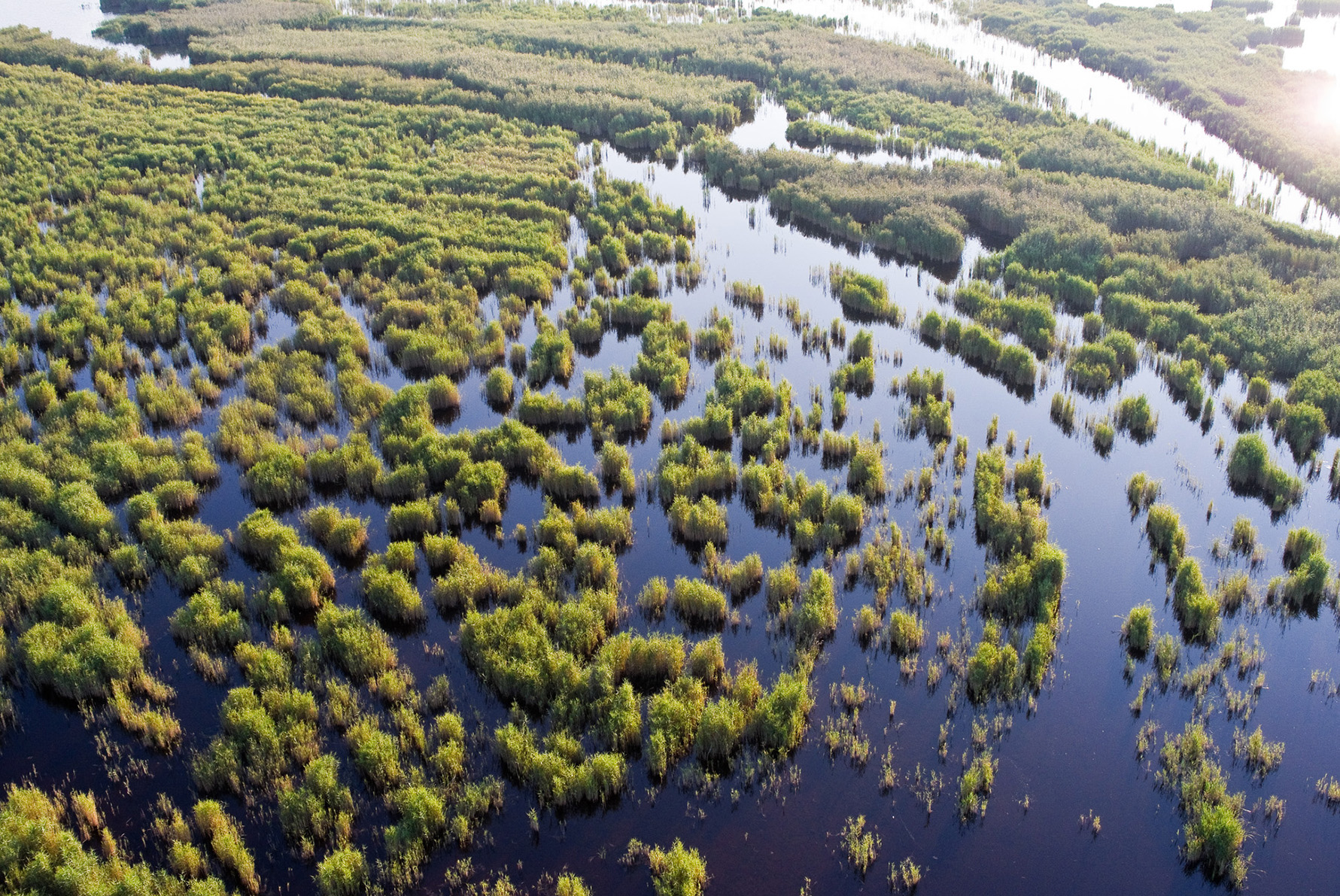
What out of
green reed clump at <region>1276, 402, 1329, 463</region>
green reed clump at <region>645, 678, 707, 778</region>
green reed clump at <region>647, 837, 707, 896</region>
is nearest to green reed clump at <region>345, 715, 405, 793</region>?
green reed clump at <region>645, 678, 707, 778</region>

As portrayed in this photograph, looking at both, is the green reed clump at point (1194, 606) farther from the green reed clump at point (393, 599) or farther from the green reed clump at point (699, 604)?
the green reed clump at point (393, 599)

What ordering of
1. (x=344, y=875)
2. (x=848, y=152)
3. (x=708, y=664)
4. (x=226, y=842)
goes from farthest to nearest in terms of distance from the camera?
1. (x=848, y=152)
2. (x=708, y=664)
3. (x=226, y=842)
4. (x=344, y=875)

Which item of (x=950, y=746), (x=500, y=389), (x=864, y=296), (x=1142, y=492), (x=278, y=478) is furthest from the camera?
(x=864, y=296)

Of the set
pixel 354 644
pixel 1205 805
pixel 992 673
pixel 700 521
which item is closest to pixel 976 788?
pixel 992 673

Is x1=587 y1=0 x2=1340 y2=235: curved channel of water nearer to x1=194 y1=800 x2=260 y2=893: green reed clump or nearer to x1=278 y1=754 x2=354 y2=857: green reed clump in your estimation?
x1=278 y1=754 x2=354 y2=857: green reed clump

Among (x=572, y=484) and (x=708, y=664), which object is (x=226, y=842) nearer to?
(x=708, y=664)

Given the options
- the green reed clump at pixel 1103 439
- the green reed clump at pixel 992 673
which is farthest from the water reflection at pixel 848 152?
the green reed clump at pixel 992 673

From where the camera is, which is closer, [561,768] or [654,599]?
[561,768]

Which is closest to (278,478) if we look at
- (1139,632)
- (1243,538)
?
(1139,632)

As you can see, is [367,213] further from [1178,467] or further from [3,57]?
[3,57]

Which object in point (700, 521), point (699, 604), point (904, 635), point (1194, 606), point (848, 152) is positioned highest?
point (848, 152)

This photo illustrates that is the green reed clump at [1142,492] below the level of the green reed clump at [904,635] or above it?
above

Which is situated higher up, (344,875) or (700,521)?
(700,521)
